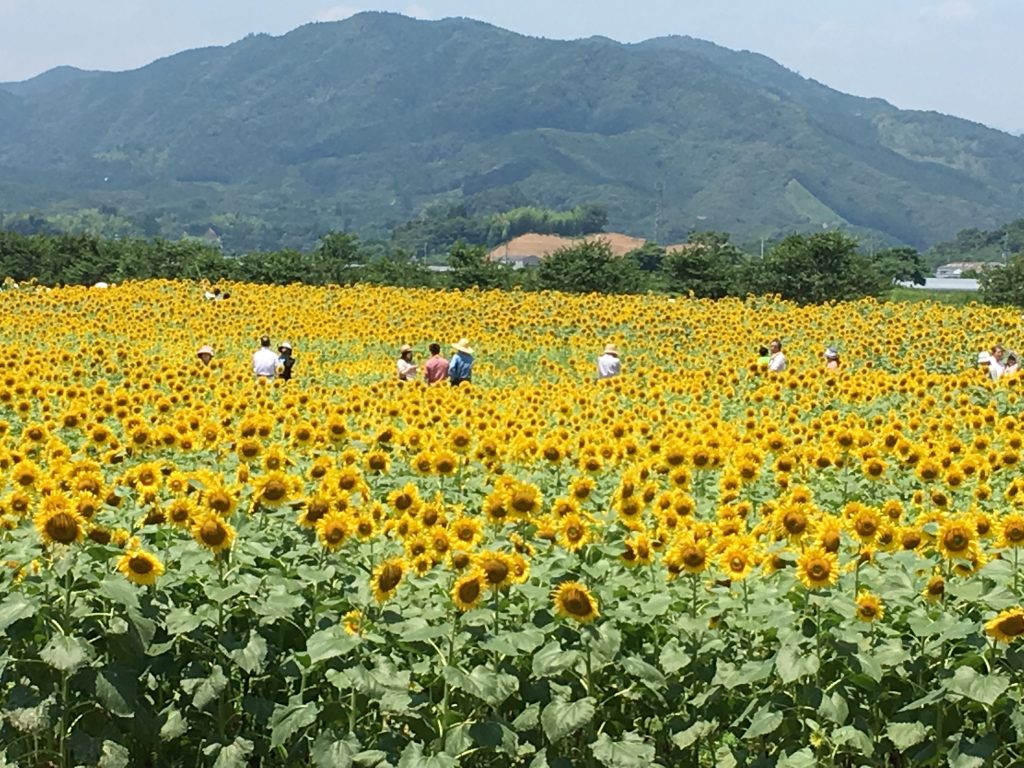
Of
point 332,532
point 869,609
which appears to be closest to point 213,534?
point 332,532

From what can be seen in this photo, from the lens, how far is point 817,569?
5176mm

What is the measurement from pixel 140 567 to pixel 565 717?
6.10ft

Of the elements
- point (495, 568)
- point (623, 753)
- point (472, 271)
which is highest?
point (472, 271)

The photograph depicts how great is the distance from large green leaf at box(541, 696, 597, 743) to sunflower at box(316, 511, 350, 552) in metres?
1.14

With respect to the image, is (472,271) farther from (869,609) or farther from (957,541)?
(869,609)

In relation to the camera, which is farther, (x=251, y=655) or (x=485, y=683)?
(x=251, y=655)

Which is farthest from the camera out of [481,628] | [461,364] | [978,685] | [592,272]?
[592,272]

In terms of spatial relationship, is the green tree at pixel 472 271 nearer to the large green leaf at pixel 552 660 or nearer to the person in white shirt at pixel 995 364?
the person in white shirt at pixel 995 364

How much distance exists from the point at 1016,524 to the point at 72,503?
3990 millimetres

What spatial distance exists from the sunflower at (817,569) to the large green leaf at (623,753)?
3.06 feet

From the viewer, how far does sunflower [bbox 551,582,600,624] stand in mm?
5148

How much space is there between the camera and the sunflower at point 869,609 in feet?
17.5

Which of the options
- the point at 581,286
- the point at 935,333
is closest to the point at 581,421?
the point at 935,333

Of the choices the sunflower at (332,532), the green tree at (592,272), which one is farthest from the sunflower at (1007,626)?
the green tree at (592,272)
